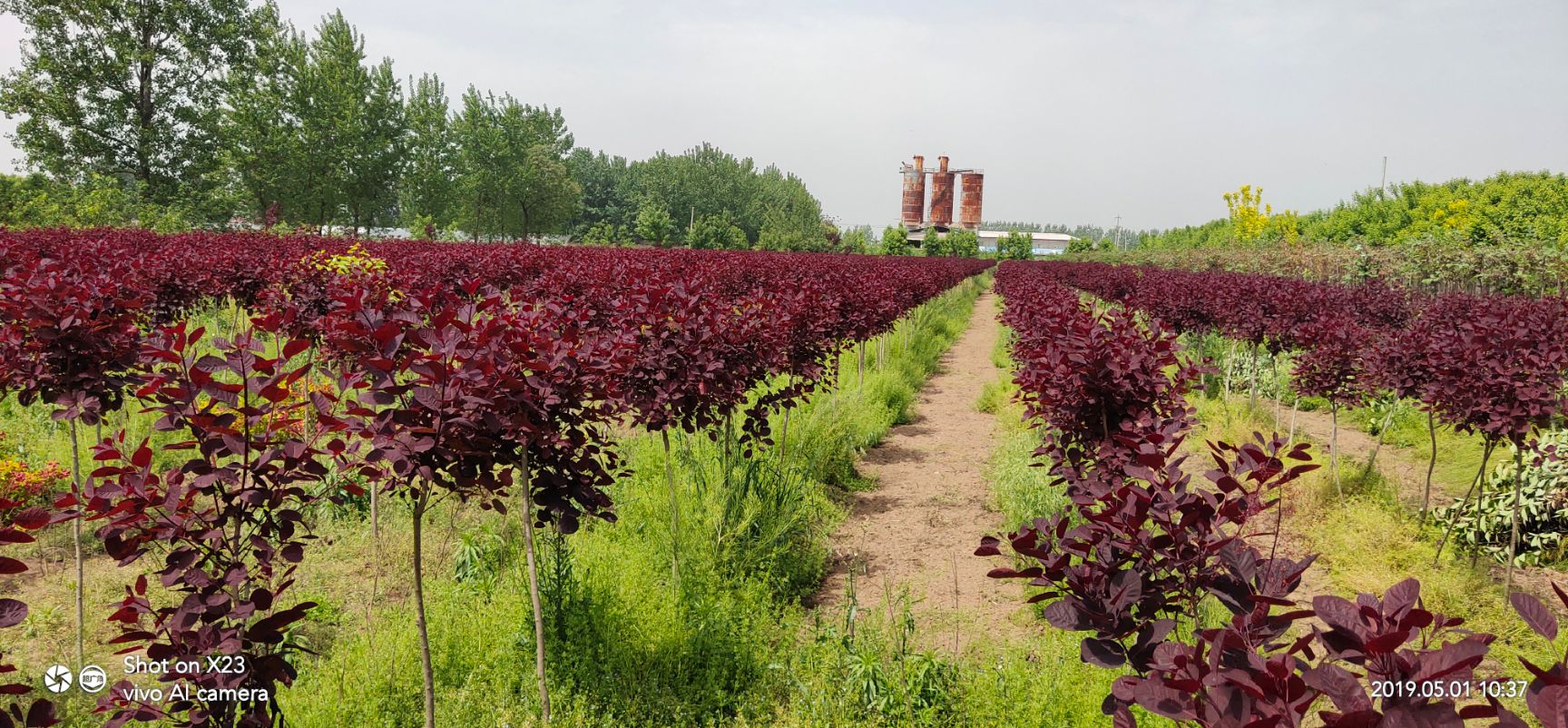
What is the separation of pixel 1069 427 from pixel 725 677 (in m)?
2.49

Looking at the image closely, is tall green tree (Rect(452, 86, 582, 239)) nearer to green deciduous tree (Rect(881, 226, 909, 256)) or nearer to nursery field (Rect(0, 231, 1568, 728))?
green deciduous tree (Rect(881, 226, 909, 256))

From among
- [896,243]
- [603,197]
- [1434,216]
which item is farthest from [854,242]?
[1434,216]

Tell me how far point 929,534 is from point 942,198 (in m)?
91.9

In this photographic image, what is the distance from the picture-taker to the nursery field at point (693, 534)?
69.7 inches

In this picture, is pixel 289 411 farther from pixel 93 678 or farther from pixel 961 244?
pixel 961 244

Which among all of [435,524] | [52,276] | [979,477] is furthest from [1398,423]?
[52,276]

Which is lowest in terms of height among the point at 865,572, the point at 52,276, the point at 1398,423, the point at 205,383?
the point at 865,572

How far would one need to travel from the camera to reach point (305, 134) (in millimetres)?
33938

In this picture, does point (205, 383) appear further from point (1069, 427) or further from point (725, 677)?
point (1069, 427)

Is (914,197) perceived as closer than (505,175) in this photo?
No

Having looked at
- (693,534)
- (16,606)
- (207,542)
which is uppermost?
(16,606)

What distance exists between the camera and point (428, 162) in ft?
138

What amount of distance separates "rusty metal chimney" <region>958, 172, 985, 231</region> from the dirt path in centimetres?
8399

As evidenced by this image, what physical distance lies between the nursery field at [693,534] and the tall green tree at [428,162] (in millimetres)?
37117
